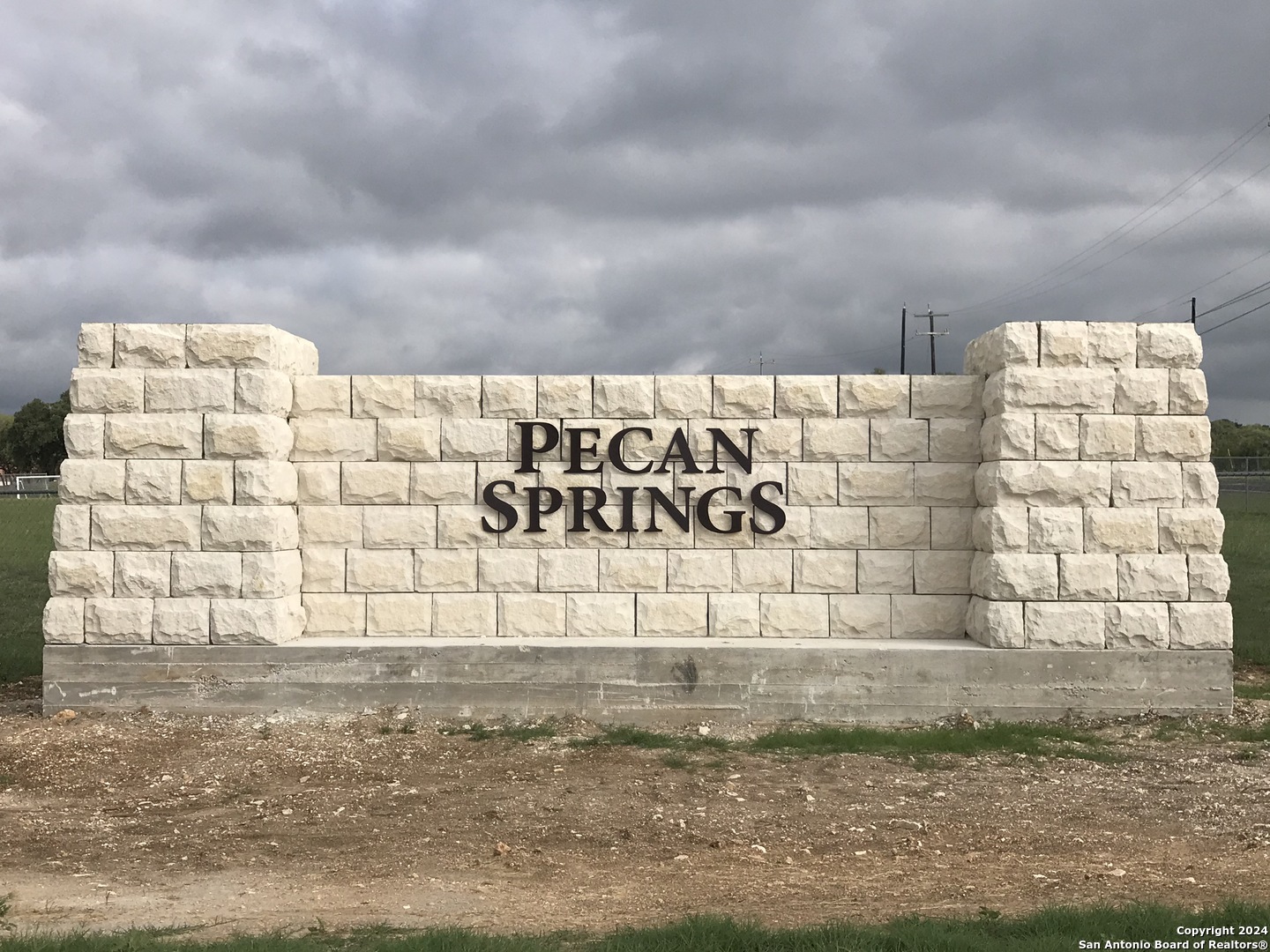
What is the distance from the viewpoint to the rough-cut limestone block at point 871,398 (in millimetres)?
10617

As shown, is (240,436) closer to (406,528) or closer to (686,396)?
(406,528)

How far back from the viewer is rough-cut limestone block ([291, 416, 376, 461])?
422 inches

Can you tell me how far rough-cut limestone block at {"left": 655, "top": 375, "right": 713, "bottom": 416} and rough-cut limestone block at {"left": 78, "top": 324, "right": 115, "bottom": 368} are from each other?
5.36 meters

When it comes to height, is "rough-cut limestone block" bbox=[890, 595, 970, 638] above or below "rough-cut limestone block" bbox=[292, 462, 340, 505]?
below

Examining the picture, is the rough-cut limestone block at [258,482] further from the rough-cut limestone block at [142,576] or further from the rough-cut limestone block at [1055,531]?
the rough-cut limestone block at [1055,531]

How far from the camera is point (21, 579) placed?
19.6m

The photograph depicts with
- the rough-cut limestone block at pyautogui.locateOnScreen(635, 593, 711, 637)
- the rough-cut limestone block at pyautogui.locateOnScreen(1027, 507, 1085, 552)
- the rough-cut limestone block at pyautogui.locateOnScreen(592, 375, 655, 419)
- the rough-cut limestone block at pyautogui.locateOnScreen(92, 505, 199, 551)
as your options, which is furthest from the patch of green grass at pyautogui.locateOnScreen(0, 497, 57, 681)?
the rough-cut limestone block at pyautogui.locateOnScreen(1027, 507, 1085, 552)

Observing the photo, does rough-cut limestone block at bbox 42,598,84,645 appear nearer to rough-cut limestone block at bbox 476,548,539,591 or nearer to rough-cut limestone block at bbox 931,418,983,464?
rough-cut limestone block at bbox 476,548,539,591

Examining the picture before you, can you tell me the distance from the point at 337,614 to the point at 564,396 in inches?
124

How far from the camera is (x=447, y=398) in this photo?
35.0 ft

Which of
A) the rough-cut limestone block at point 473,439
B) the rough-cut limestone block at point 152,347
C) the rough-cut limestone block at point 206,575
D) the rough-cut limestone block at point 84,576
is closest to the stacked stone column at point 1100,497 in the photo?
the rough-cut limestone block at point 473,439

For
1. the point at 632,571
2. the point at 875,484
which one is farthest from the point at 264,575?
the point at 875,484

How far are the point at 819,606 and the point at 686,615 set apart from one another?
1316mm

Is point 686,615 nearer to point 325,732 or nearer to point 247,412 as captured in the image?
point 325,732
